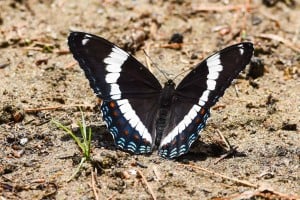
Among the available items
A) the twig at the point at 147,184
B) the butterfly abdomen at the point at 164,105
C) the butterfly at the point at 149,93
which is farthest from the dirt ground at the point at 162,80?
the butterfly abdomen at the point at 164,105

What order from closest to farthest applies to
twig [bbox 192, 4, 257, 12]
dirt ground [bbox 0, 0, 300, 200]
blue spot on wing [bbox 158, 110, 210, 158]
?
1. dirt ground [bbox 0, 0, 300, 200]
2. blue spot on wing [bbox 158, 110, 210, 158]
3. twig [bbox 192, 4, 257, 12]

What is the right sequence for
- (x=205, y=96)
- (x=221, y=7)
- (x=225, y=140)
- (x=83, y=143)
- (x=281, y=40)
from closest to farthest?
(x=83, y=143)
(x=205, y=96)
(x=225, y=140)
(x=281, y=40)
(x=221, y=7)

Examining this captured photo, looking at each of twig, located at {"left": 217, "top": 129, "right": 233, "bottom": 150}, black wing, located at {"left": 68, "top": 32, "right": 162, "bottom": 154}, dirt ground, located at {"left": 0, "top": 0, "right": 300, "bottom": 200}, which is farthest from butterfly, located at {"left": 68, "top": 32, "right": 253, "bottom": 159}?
twig, located at {"left": 217, "top": 129, "right": 233, "bottom": 150}

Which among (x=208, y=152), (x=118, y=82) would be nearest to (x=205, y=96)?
(x=208, y=152)

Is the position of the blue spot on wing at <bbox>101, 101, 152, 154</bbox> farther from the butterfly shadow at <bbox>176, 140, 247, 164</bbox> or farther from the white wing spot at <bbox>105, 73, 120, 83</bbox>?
the butterfly shadow at <bbox>176, 140, 247, 164</bbox>

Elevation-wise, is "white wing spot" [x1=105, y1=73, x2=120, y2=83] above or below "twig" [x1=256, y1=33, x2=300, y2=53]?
below

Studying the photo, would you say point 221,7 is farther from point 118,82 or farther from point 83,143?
point 83,143

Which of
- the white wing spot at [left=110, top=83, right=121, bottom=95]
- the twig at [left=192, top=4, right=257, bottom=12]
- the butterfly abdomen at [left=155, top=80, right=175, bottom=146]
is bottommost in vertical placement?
the butterfly abdomen at [left=155, top=80, right=175, bottom=146]
